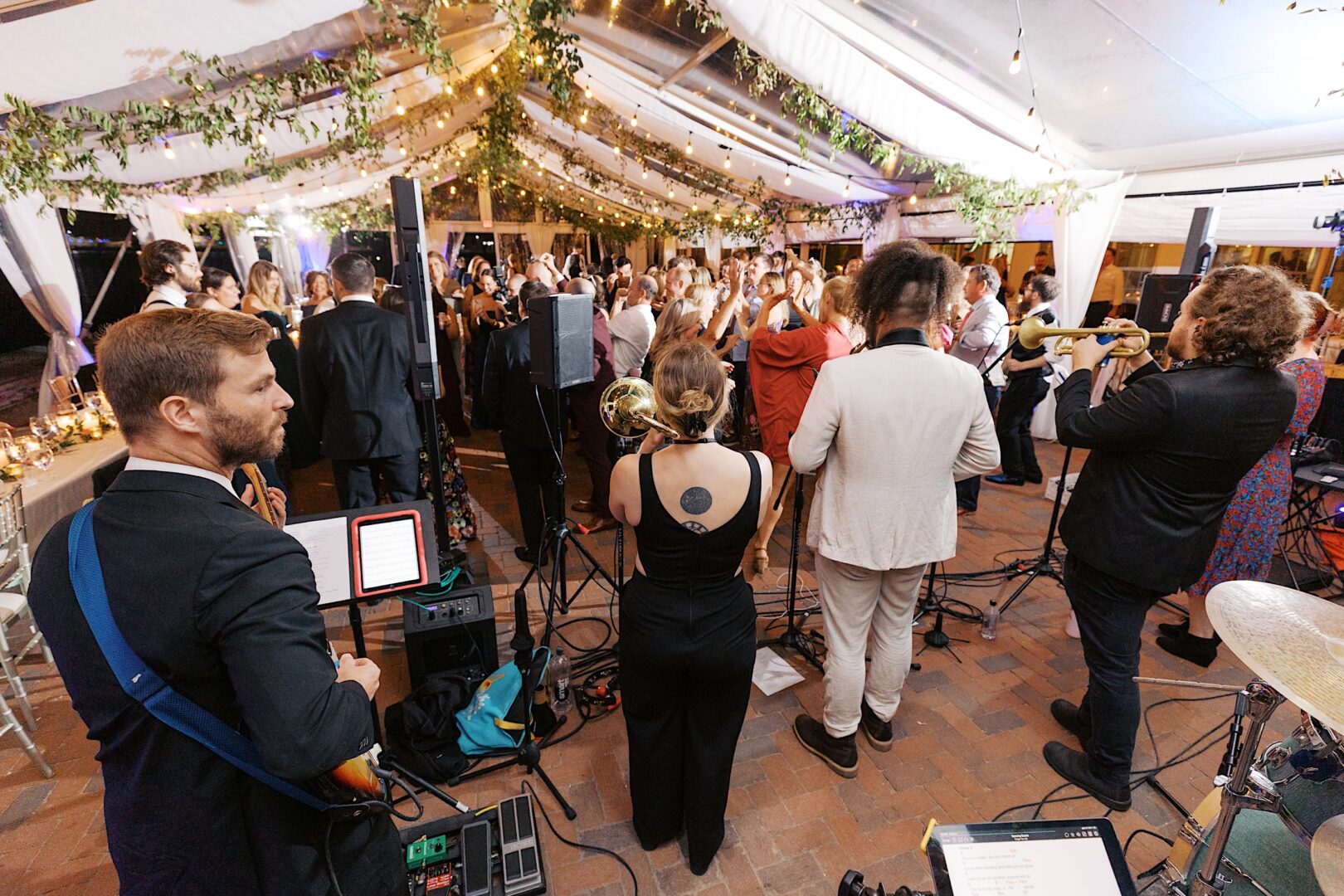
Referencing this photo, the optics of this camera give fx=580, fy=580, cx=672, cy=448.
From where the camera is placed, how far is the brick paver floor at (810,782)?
211cm

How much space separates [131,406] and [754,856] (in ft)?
7.68

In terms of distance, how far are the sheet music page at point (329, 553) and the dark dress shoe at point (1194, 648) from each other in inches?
169

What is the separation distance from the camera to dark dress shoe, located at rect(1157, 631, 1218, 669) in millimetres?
3223

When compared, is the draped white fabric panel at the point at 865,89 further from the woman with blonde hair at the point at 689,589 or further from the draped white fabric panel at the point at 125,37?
the woman with blonde hair at the point at 689,589

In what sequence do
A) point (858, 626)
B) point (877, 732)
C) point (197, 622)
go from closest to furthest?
point (197, 622)
point (858, 626)
point (877, 732)

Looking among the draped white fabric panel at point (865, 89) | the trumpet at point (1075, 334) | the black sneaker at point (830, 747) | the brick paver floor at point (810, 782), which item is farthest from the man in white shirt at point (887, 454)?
the draped white fabric panel at point (865, 89)

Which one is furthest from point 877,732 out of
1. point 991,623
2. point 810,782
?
point 991,623

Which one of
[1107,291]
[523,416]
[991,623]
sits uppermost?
[1107,291]

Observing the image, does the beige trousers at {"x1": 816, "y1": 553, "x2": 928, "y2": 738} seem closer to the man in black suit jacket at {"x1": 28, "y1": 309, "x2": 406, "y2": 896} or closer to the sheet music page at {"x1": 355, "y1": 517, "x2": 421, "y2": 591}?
the sheet music page at {"x1": 355, "y1": 517, "x2": 421, "y2": 591}

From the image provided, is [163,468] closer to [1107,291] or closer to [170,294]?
[170,294]

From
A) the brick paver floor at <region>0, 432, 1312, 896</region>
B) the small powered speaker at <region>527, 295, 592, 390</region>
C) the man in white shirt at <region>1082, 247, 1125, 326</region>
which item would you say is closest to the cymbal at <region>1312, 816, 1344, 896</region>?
the brick paver floor at <region>0, 432, 1312, 896</region>

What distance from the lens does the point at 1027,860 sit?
125 centimetres

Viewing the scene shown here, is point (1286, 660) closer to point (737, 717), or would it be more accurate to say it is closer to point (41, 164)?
point (737, 717)

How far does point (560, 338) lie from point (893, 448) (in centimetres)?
175
